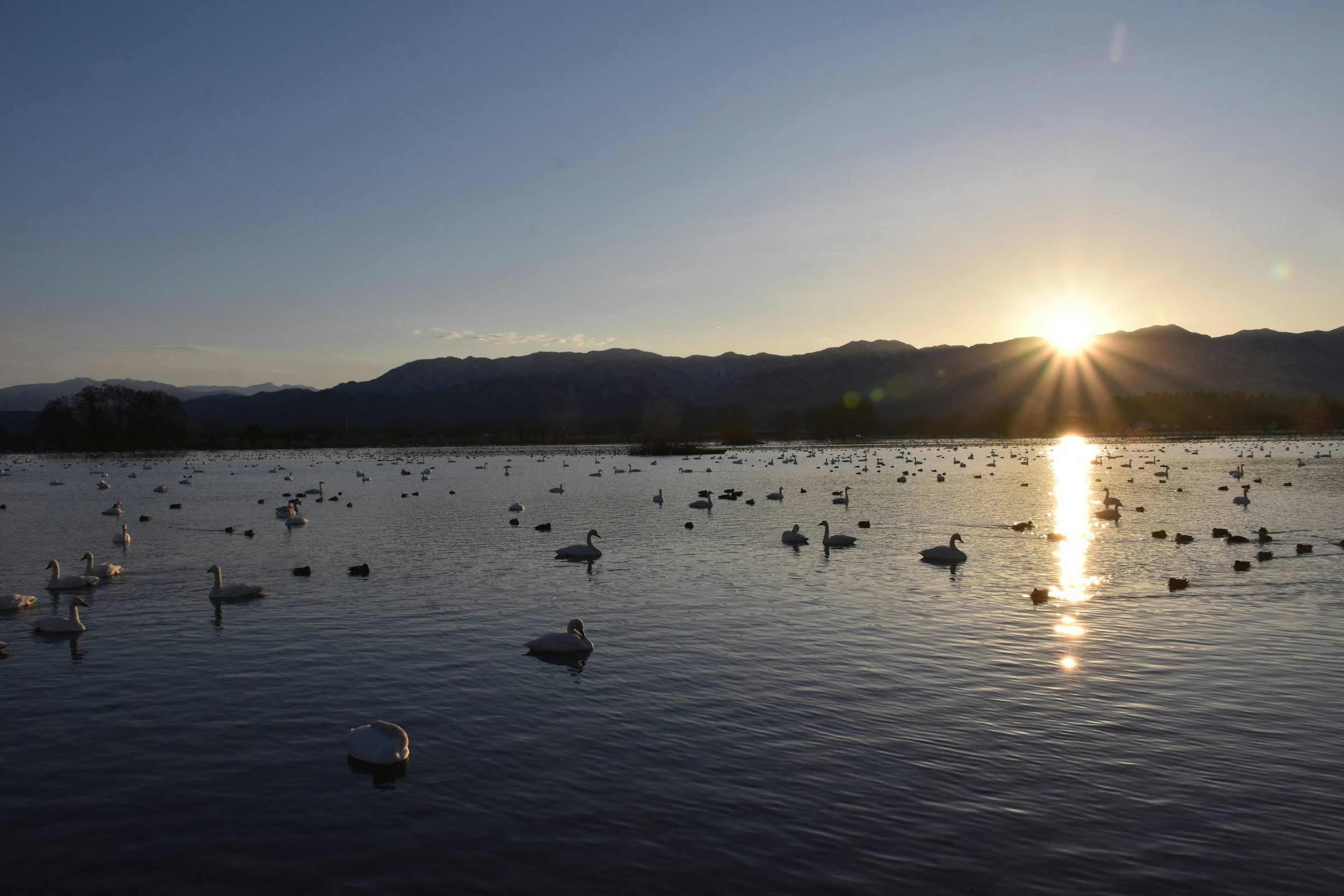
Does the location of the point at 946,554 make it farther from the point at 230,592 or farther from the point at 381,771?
the point at 381,771

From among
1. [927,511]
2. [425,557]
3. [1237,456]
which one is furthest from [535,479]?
[1237,456]

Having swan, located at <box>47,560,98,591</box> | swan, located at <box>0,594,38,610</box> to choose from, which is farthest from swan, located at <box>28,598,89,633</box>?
swan, located at <box>47,560,98,591</box>

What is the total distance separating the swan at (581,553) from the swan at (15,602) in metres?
15.1

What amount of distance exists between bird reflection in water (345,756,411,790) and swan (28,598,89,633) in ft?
38.2

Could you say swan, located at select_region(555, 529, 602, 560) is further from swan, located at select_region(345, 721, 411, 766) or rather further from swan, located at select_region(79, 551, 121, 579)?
swan, located at select_region(345, 721, 411, 766)

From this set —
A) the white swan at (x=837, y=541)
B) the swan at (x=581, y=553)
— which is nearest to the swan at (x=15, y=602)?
the swan at (x=581, y=553)

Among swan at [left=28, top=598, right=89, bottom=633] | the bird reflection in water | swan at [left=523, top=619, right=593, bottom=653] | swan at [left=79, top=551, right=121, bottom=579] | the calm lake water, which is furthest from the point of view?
swan at [left=79, top=551, right=121, bottom=579]

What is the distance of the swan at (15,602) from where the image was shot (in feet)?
75.9

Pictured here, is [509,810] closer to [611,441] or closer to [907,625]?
[907,625]

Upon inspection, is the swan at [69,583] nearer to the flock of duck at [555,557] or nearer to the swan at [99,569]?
the flock of duck at [555,557]

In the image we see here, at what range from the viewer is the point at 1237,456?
103062mm

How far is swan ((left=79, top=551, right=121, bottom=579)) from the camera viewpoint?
27.6 meters

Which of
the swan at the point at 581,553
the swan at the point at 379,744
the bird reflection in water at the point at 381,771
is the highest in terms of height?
the swan at the point at 581,553

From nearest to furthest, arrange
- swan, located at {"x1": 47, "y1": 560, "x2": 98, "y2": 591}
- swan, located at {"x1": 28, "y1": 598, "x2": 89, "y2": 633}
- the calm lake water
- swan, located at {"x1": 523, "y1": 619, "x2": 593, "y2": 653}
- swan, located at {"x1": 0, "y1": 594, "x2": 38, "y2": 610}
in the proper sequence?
1. the calm lake water
2. swan, located at {"x1": 523, "y1": 619, "x2": 593, "y2": 653}
3. swan, located at {"x1": 28, "y1": 598, "x2": 89, "y2": 633}
4. swan, located at {"x1": 0, "y1": 594, "x2": 38, "y2": 610}
5. swan, located at {"x1": 47, "y1": 560, "x2": 98, "y2": 591}
